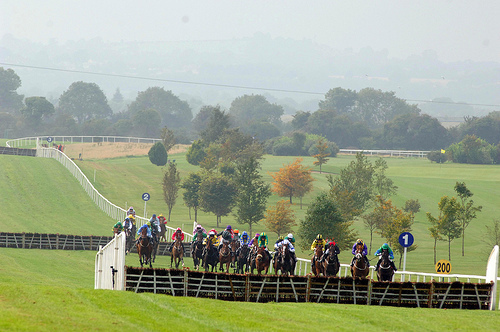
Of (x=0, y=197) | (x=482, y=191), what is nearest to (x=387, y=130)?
(x=482, y=191)

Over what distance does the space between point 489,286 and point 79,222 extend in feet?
114

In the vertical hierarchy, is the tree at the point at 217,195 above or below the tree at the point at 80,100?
below

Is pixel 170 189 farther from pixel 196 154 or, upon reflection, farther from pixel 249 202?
pixel 196 154

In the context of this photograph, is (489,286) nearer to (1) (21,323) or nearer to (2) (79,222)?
(1) (21,323)

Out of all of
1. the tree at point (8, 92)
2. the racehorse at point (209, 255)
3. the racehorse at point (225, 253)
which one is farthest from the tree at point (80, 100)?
the racehorse at point (225, 253)

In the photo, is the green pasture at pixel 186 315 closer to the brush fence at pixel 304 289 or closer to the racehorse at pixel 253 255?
the brush fence at pixel 304 289

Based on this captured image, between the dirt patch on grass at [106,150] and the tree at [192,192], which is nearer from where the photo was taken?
the tree at [192,192]

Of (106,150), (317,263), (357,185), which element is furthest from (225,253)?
(106,150)

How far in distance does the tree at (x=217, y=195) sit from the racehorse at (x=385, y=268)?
39.2 m

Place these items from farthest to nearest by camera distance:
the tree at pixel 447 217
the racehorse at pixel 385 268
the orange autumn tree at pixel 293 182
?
the orange autumn tree at pixel 293 182, the tree at pixel 447 217, the racehorse at pixel 385 268

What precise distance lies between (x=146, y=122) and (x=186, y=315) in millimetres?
143483

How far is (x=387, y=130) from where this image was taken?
15488 cm

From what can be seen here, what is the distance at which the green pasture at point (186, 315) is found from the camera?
41.6 ft

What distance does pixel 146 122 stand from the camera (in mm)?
155375
